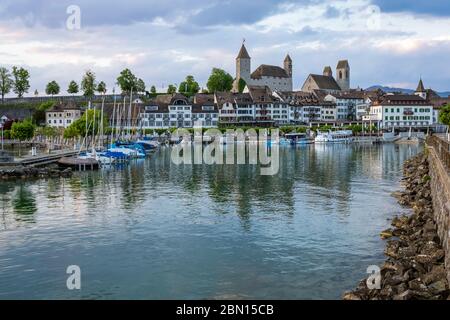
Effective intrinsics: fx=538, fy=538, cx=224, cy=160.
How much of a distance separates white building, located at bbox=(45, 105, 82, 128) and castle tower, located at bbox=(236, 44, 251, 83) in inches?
2507

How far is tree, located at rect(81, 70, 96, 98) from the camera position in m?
168

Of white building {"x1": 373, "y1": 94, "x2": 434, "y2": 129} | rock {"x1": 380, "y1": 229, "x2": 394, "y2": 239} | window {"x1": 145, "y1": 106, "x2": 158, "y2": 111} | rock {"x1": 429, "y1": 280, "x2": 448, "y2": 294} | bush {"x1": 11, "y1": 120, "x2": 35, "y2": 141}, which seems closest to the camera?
rock {"x1": 429, "y1": 280, "x2": 448, "y2": 294}

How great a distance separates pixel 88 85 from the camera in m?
168

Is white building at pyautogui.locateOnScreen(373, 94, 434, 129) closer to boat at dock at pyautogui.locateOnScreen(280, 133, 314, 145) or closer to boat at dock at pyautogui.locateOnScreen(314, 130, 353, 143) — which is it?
boat at dock at pyautogui.locateOnScreen(314, 130, 353, 143)

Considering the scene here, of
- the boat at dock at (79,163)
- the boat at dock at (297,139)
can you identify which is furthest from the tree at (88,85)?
the boat at dock at (79,163)

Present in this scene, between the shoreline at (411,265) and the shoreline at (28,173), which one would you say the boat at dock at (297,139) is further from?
the shoreline at (411,265)

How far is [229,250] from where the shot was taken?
25.7 m

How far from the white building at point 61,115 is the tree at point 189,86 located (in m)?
40.9

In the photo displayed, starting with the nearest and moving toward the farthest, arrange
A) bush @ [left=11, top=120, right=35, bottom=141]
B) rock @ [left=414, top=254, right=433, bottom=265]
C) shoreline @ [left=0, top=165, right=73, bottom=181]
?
1. rock @ [left=414, top=254, right=433, bottom=265]
2. shoreline @ [left=0, top=165, right=73, bottom=181]
3. bush @ [left=11, top=120, right=35, bottom=141]

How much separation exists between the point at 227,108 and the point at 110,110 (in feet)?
107

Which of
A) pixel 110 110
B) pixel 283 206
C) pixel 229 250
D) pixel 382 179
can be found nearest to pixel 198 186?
pixel 283 206

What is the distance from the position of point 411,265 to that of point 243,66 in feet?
565

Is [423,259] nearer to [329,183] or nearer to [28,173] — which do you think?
[329,183]

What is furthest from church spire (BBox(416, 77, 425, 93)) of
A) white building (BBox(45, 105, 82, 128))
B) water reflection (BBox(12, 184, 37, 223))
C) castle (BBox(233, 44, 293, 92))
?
water reflection (BBox(12, 184, 37, 223))
